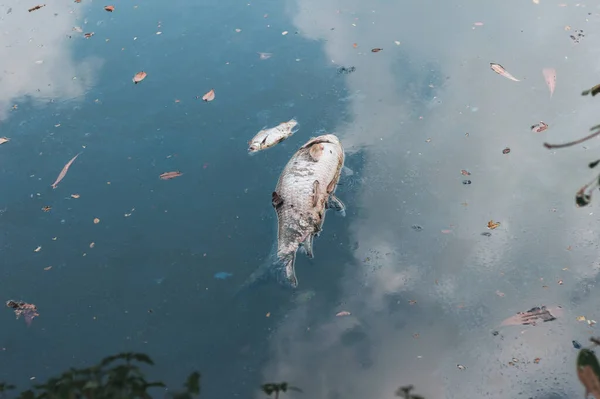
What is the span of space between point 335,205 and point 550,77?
7.78 ft

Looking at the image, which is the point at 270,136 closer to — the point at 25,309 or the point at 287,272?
the point at 287,272

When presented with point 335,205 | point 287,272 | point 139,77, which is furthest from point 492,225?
point 139,77

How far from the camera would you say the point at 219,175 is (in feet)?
13.6

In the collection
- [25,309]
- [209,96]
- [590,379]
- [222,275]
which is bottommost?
[25,309]

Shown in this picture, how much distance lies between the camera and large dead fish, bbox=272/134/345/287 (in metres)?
3.45

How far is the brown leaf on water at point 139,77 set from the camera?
512 cm

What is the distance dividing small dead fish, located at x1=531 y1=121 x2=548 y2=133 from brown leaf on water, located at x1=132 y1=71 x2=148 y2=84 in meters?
3.51

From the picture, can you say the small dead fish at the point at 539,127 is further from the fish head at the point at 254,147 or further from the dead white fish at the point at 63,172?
the dead white fish at the point at 63,172

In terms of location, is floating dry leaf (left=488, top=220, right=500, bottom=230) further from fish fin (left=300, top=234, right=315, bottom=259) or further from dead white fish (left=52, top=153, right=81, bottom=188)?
dead white fish (left=52, top=153, right=81, bottom=188)

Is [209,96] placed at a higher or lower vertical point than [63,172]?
higher

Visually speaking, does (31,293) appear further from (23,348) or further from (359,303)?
(359,303)

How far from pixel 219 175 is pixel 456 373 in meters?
2.21

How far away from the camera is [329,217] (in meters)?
3.74

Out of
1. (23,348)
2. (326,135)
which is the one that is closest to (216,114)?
(326,135)
